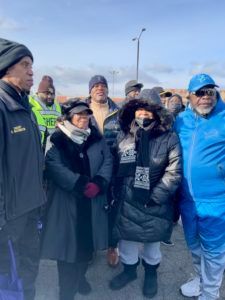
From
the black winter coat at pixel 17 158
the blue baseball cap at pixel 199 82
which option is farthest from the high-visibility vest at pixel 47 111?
the blue baseball cap at pixel 199 82

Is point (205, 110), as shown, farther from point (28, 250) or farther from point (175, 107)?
point (175, 107)

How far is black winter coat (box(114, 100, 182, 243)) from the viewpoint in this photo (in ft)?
9.09

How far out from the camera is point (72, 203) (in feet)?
8.85

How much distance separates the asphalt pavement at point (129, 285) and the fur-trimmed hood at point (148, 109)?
159 cm

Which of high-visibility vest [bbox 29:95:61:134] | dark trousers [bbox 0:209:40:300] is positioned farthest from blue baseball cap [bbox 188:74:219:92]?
high-visibility vest [bbox 29:95:61:134]

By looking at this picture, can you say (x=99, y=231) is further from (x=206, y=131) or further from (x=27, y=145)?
(x=206, y=131)

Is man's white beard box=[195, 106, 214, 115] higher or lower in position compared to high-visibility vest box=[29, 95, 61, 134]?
higher

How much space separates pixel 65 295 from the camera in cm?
273

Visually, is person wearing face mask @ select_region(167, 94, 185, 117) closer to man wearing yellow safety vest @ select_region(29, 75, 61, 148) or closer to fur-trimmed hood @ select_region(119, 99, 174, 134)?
man wearing yellow safety vest @ select_region(29, 75, 61, 148)

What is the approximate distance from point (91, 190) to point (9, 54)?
4.12 feet

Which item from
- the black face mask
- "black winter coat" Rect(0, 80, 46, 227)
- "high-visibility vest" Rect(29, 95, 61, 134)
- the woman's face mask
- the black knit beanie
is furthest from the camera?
the woman's face mask

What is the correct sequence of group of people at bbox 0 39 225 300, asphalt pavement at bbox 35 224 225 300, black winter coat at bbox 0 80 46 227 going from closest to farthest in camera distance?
black winter coat at bbox 0 80 46 227 → group of people at bbox 0 39 225 300 → asphalt pavement at bbox 35 224 225 300

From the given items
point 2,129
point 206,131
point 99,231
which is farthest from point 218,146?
point 2,129

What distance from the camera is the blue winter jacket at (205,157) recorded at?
2.66 m
